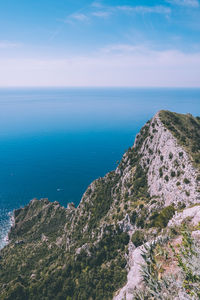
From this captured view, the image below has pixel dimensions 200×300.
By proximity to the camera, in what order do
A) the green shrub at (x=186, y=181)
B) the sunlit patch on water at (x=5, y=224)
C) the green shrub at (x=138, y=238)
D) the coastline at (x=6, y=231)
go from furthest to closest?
the sunlit patch on water at (x=5, y=224), the coastline at (x=6, y=231), the green shrub at (x=186, y=181), the green shrub at (x=138, y=238)

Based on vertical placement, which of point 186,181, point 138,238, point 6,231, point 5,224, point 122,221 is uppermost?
point 186,181

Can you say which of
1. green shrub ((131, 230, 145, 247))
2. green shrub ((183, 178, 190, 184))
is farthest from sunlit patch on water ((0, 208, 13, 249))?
green shrub ((183, 178, 190, 184))

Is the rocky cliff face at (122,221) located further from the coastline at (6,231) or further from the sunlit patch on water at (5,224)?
the sunlit patch on water at (5,224)

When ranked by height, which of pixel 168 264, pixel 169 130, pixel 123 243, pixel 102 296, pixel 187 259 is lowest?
pixel 102 296

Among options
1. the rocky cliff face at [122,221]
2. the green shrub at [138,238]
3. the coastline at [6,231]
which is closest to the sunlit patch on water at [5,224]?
the coastline at [6,231]

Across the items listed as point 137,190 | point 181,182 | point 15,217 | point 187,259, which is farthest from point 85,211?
point 15,217

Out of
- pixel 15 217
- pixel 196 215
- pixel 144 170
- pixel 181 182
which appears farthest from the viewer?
pixel 15 217

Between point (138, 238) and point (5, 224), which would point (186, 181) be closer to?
point (138, 238)

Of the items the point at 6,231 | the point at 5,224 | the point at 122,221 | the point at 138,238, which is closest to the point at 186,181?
the point at 138,238

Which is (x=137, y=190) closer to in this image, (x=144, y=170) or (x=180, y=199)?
(x=144, y=170)
